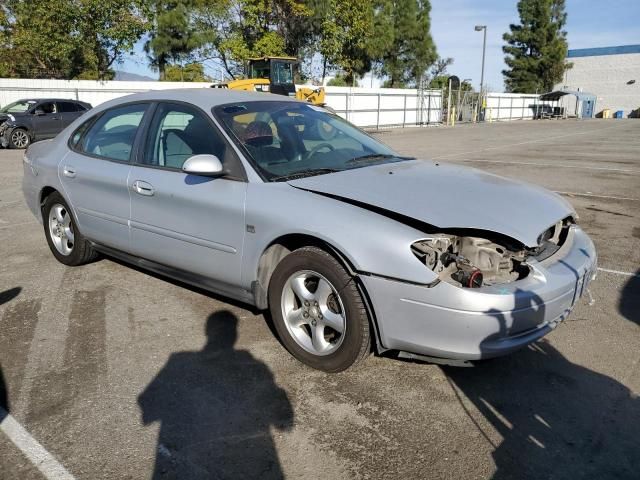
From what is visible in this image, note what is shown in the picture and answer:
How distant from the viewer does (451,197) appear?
10.3 ft

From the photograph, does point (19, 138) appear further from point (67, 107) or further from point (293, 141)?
point (293, 141)

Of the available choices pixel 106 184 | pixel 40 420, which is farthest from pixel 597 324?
pixel 106 184

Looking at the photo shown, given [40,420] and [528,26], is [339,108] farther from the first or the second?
[528,26]

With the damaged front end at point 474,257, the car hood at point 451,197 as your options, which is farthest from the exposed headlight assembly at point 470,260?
the car hood at point 451,197

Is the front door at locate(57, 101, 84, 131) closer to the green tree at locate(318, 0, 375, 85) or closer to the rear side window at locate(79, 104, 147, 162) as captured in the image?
the rear side window at locate(79, 104, 147, 162)

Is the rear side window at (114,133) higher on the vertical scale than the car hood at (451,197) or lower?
higher

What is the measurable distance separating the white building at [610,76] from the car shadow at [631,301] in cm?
6105

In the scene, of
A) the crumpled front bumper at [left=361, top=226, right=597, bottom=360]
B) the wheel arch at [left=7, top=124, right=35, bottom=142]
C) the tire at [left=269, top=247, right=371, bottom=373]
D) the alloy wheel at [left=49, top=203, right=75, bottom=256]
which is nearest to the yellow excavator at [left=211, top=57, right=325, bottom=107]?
the wheel arch at [left=7, top=124, right=35, bottom=142]

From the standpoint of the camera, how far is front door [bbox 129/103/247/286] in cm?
350

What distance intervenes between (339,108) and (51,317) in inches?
1047

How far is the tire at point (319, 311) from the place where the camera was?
2961 millimetres

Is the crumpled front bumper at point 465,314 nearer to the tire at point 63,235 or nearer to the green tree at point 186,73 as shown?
the tire at point 63,235

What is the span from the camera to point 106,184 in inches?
170

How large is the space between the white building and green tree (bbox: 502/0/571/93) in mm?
2224
